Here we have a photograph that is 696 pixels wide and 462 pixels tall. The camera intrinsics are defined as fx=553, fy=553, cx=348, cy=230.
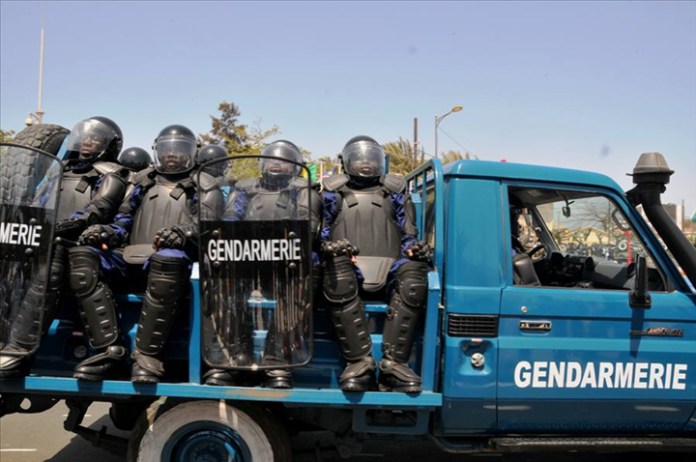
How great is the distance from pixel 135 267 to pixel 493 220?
2.31 metres

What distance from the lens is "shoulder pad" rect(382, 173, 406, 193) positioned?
3.90 m

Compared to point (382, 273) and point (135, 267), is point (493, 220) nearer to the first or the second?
point (382, 273)

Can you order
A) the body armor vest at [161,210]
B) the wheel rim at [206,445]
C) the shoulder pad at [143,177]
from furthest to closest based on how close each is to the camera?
1. the shoulder pad at [143,177]
2. the body armor vest at [161,210]
3. the wheel rim at [206,445]

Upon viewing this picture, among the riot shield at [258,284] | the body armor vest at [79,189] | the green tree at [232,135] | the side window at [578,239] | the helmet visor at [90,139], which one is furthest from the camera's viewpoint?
the green tree at [232,135]

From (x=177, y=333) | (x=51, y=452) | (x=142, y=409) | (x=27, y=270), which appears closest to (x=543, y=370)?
(x=177, y=333)

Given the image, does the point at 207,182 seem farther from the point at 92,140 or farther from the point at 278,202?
the point at 92,140

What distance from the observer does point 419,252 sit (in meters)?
3.29

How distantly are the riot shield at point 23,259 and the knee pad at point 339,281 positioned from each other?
1.59m

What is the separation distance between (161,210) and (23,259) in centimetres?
88

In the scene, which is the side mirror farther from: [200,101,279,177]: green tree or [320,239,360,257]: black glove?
[200,101,279,177]: green tree

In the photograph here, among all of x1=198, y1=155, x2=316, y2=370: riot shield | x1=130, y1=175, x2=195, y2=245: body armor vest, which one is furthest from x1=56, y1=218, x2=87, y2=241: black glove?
x1=198, y1=155, x2=316, y2=370: riot shield

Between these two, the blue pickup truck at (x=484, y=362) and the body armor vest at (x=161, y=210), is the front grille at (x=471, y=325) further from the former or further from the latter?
the body armor vest at (x=161, y=210)

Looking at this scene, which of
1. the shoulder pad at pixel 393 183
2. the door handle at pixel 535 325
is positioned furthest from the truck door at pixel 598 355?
the shoulder pad at pixel 393 183

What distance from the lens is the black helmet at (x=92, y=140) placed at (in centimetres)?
413
